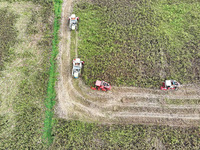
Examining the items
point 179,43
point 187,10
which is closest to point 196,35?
point 179,43

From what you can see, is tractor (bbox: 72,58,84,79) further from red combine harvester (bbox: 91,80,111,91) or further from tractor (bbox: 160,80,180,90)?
tractor (bbox: 160,80,180,90)

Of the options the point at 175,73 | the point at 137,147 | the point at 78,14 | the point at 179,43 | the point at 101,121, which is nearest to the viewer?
the point at 137,147

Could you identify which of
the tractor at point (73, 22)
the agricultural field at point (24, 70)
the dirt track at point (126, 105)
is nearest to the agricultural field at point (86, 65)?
the agricultural field at point (24, 70)

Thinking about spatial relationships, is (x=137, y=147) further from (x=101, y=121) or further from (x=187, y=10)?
(x=187, y=10)

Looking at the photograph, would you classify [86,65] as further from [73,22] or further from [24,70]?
[24,70]

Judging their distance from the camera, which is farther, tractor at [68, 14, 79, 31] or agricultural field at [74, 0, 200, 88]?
tractor at [68, 14, 79, 31]

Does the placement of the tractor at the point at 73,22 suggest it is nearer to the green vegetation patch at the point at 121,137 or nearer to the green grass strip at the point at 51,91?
the green grass strip at the point at 51,91

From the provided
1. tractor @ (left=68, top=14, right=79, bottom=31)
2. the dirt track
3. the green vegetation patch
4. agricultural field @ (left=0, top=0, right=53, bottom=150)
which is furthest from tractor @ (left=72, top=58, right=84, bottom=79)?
tractor @ (left=68, top=14, right=79, bottom=31)

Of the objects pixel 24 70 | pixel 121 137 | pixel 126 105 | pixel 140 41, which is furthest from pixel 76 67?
pixel 140 41
